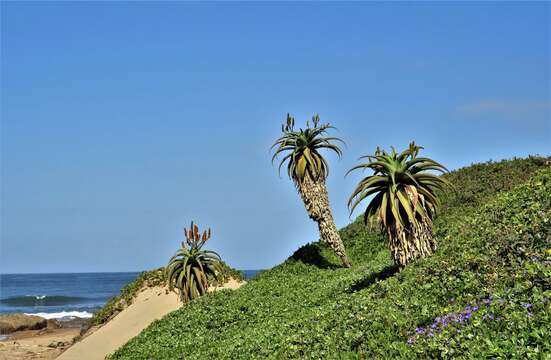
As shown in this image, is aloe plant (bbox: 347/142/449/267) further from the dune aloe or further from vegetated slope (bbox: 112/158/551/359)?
the dune aloe

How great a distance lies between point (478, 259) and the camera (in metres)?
14.7

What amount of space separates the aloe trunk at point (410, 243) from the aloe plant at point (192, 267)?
487 inches

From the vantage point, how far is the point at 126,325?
30.6m

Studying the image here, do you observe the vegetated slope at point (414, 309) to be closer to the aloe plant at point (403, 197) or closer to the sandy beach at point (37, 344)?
the aloe plant at point (403, 197)

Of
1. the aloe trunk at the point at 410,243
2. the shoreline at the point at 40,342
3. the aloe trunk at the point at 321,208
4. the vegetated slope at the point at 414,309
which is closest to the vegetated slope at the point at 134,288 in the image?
the shoreline at the point at 40,342

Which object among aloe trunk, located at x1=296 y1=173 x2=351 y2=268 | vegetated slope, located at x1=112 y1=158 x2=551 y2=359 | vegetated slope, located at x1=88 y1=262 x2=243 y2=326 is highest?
aloe trunk, located at x1=296 y1=173 x2=351 y2=268

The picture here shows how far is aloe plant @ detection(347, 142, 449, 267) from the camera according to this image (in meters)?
17.4

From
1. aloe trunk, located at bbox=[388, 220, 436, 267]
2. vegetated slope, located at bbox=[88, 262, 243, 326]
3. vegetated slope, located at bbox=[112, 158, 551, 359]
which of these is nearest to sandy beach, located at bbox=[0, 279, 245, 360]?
vegetated slope, located at bbox=[88, 262, 243, 326]

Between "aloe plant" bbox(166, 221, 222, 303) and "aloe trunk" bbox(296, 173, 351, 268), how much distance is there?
5.08 meters

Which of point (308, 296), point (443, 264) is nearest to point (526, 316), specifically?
point (443, 264)

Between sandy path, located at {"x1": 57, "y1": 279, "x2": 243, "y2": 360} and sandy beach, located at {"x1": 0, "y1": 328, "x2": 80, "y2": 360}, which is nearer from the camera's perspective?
sandy path, located at {"x1": 57, "y1": 279, "x2": 243, "y2": 360}

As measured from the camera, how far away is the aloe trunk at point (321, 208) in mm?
30625

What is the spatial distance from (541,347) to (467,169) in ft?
102

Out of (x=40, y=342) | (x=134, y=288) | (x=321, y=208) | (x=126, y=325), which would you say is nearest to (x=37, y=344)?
(x=40, y=342)
